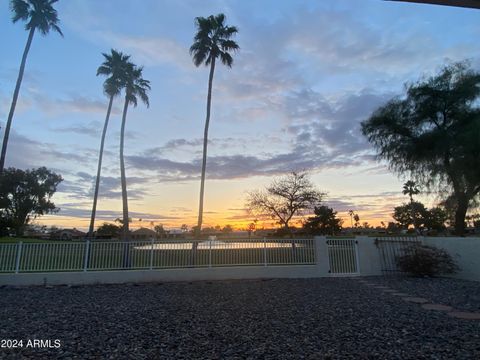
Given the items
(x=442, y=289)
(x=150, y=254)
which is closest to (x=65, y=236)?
(x=150, y=254)

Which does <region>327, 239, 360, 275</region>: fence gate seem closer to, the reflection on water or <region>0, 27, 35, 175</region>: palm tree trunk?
the reflection on water

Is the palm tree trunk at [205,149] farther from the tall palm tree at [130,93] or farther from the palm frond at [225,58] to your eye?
the tall palm tree at [130,93]

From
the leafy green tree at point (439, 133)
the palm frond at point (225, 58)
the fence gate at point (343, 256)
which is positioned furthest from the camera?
the palm frond at point (225, 58)

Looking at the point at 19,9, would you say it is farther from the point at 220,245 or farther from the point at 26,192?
the point at 26,192

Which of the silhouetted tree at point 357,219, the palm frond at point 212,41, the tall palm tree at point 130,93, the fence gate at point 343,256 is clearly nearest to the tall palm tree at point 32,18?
the tall palm tree at point 130,93

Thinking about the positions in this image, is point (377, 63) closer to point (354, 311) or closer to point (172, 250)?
point (354, 311)

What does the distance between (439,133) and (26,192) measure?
52.5m

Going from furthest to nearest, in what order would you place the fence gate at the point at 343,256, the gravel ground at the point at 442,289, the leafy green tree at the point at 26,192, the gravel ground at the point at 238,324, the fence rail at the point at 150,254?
the leafy green tree at the point at 26,192 < the fence gate at the point at 343,256 < the fence rail at the point at 150,254 < the gravel ground at the point at 442,289 < the gravel ground at the point at 238,324

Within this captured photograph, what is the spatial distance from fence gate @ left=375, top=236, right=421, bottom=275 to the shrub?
21.9 inches

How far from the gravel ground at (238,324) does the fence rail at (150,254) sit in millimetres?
1371

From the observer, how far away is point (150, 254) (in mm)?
11414

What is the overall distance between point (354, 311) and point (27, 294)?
8688 millimetres

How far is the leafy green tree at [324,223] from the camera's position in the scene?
3229 cm

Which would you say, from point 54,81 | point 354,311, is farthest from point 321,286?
point 54,81
